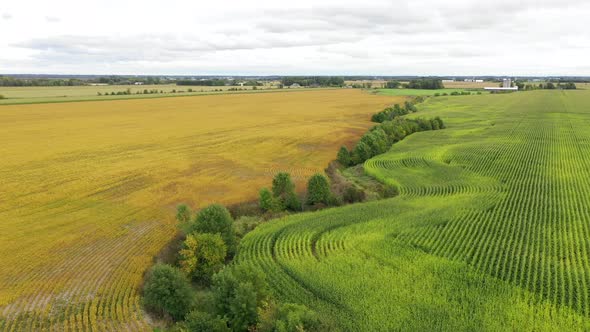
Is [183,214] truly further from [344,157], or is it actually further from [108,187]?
[344,157]

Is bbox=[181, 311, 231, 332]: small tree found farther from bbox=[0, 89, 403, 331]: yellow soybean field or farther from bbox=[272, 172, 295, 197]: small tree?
bbox=[272, 172, 295, 197]: small tree

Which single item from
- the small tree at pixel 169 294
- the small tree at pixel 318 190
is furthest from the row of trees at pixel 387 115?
the small tree at pixel 169 294

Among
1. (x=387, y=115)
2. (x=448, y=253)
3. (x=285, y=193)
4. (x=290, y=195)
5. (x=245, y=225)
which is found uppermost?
(x=387, y=115)

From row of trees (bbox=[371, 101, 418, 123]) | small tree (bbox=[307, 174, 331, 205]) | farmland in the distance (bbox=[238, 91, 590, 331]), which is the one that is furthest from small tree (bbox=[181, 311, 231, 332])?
row of trees (bbox=[371, 101, 418, 123])

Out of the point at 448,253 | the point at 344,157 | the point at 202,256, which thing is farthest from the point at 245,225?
the point at 344,157

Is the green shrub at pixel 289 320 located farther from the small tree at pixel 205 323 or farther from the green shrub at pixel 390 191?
the green shrub at pixel 390 191

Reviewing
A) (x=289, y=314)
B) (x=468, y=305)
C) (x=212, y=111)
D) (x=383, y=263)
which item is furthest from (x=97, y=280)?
(x=212, y=111)
